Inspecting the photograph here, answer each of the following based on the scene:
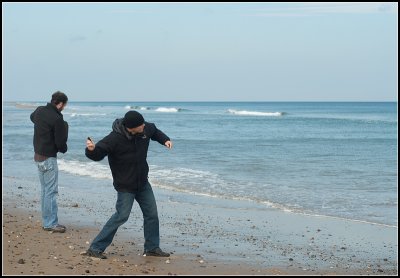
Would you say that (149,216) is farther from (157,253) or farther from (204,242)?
(204,242)

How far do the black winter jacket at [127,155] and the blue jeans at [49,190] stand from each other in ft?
5.18

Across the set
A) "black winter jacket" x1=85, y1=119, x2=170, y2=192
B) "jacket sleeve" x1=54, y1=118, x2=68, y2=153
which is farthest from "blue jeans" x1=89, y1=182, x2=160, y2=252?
"jacket sleeve" x1=54, y1=118, x2=68, y2=153

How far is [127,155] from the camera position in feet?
24.5


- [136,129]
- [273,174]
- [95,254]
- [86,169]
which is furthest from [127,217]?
[86,169]

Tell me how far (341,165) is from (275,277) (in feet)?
43.2

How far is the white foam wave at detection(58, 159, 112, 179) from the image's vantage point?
16.3 m

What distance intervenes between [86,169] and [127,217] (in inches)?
396

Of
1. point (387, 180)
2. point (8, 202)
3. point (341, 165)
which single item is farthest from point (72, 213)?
point (341, 165)

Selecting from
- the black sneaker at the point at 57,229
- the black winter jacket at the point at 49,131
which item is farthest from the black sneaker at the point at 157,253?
the black winter jacket at the point at 49,131

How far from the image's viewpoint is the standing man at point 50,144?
28.3 ft

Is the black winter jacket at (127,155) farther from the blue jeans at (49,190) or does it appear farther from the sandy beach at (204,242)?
the blue jeans at (49,190)

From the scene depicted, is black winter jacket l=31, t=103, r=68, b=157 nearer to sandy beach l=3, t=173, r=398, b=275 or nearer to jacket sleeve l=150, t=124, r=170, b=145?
sandy beach l=3, t=173, r=398, b=275

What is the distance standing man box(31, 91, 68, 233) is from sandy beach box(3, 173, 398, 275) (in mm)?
253

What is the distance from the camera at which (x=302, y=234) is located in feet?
31.0
